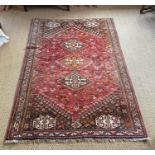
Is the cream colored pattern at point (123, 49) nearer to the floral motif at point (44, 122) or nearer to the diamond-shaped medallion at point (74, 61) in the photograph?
the floral motif at point (44, 122)

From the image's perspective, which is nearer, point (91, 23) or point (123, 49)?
point (123, 49)

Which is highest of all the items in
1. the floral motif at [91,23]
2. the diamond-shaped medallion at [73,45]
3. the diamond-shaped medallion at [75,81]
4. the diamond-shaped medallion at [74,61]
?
the floral motif at [91,23]

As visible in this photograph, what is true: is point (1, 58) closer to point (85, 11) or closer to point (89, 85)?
point (89, 85)

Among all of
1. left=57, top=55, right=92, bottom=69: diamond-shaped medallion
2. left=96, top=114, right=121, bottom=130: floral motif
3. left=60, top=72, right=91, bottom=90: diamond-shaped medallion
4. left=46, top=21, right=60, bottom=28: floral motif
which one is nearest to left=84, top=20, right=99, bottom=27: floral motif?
left=46, top=21, right=60, bottom=28: floral motif

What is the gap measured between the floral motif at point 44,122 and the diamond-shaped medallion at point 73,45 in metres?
1.08

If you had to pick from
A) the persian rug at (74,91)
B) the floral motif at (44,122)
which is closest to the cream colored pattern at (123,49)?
the persian rug at (74,91)

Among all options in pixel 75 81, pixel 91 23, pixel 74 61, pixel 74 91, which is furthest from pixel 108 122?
pixel 91 23

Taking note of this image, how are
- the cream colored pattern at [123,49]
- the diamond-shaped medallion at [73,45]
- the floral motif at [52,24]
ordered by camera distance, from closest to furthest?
the cream colored pattern at [123,49] → the diamond-shaped medallion at [73,45] → the floral motif at [52,24]

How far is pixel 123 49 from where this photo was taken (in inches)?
105

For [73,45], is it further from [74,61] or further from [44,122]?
[44,122]

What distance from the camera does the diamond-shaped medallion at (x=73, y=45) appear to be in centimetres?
270

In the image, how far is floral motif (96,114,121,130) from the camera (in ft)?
5.89

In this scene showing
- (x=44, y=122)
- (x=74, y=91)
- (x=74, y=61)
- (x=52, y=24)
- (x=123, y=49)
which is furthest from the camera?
(x=52, y=24)

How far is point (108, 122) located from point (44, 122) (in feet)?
1.73
